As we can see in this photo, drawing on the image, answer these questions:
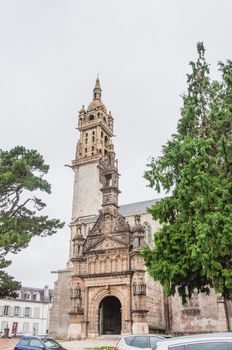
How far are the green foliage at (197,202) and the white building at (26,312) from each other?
138 feet

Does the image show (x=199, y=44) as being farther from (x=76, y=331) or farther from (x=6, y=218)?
(x=76, y=331)

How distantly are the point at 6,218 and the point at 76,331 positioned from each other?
1017cm

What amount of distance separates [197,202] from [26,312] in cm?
4861

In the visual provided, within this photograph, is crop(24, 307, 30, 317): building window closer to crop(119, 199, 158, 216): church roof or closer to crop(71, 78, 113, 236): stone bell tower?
crop(71, 78, 113, 236): stone bell tower

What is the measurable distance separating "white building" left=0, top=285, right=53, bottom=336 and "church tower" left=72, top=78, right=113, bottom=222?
1882 cm

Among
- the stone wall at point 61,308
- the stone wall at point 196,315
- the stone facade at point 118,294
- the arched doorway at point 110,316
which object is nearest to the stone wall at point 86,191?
the stone wall at point 61,308

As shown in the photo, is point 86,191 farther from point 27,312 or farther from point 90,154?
point 27,312

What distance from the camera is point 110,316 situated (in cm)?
2525

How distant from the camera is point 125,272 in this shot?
78.8 ft

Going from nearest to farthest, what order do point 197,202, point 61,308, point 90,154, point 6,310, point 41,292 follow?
point 197,202 < point 61,308 < point 90,154 < point 6,310 < point 41,292

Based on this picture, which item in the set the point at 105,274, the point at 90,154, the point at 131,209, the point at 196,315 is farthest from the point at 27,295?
the point at 196,315

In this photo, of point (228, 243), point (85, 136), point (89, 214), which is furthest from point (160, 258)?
point (85, 136)

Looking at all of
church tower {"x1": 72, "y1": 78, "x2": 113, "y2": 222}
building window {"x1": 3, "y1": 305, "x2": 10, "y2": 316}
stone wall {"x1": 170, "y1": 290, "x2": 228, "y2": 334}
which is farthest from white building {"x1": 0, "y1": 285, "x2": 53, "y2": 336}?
stone wall {"x1": 170, "y1": 290, "x2": 228, "y2": 334}

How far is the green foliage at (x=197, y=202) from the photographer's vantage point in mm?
12156
